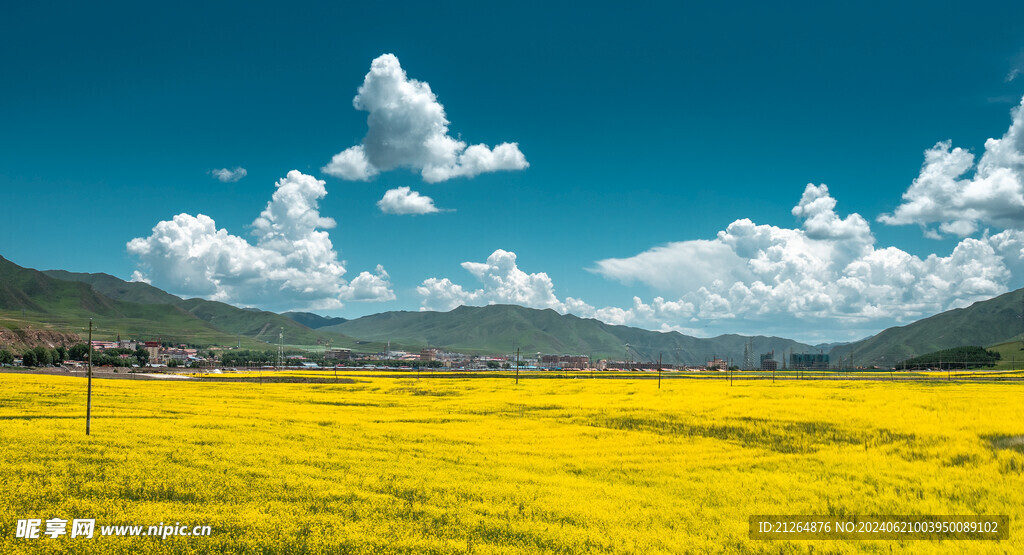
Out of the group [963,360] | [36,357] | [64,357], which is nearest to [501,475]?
[36,357]

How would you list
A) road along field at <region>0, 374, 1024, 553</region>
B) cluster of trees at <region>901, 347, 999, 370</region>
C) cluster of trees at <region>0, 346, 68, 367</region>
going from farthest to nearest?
1. cluster of trees at <region>901, 347, 999, 370</region>
2. cluster of trees at <region>0, 346, 68, 367</region>
3. road along field at <region>0, 374, 1024, 553</region>

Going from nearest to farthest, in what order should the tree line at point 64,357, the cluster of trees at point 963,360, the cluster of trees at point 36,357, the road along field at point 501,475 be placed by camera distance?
the road along field at point 501,475
the cluster of trees at point 36,357
the tree line at point 64,357
the cluster of trees at point 963,360

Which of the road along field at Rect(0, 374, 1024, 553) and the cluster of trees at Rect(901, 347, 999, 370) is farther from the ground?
the road along field at Rect(0, 374, 1024, 553)

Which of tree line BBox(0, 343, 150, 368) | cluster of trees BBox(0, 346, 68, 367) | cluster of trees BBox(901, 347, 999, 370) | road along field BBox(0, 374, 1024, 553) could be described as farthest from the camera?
cluster of trees BBox(901, 347, 999, 370)

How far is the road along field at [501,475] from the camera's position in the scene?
16734mm

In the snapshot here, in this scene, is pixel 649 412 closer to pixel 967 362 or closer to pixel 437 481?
pixel 437 481

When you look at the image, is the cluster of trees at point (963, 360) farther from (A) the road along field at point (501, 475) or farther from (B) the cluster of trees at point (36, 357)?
(B) the cluster of trees at point (36, 357)

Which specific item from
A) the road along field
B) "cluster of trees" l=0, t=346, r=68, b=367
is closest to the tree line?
"cluster of trees" l=0, t=346, r=68, b=367

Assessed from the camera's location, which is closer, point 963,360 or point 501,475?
point 501,475

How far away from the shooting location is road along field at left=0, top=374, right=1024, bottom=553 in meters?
16.7

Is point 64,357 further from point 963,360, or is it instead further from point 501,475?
point 963,360

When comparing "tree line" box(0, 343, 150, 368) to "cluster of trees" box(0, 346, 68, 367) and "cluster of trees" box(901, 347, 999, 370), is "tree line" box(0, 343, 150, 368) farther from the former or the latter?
"cluster of trees" box(901, 347, 999, 370)

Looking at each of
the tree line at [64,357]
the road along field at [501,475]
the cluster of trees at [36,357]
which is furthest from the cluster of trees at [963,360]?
the cluster of trees at [36,357]

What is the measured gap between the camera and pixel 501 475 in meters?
24.1
